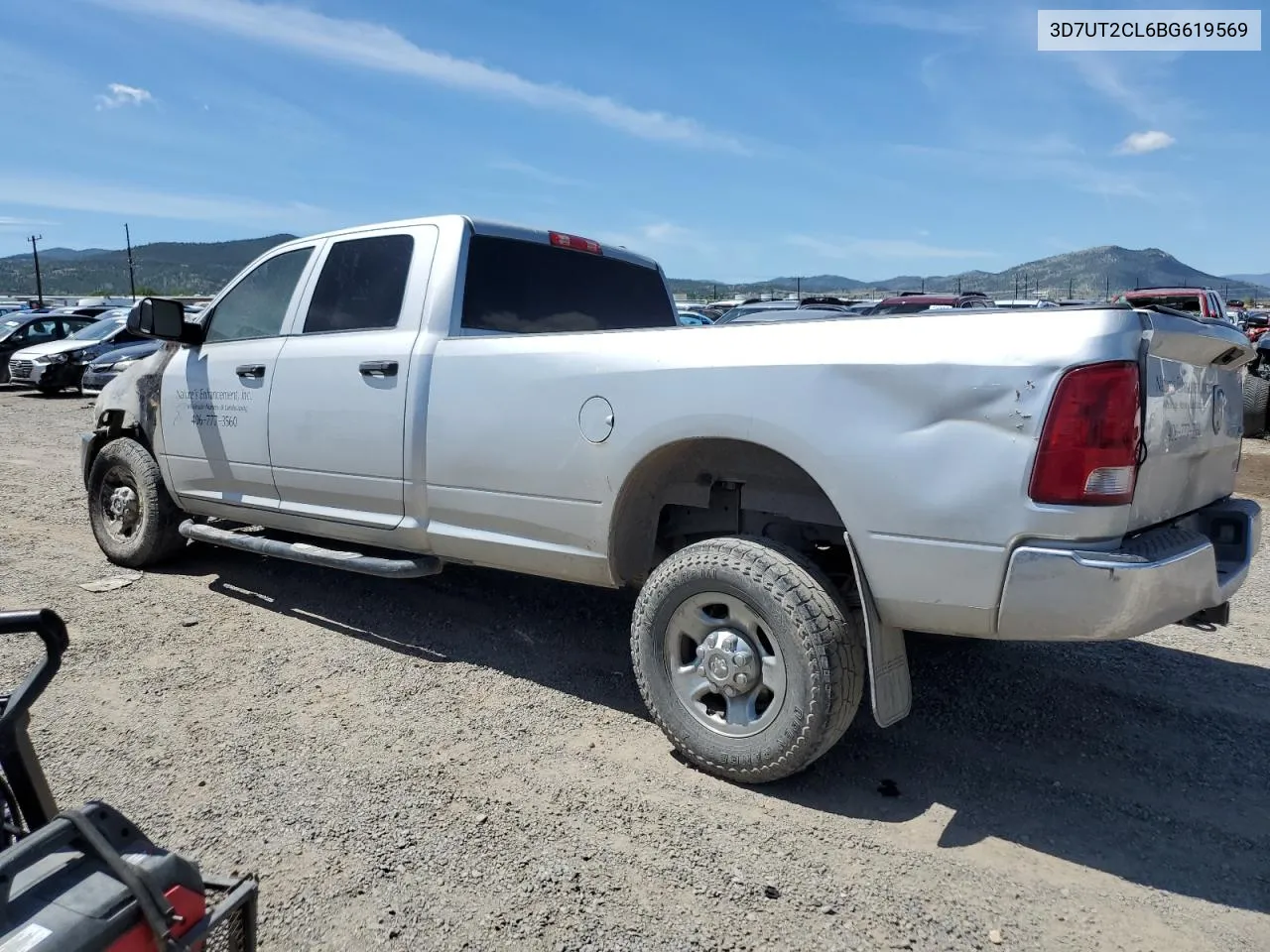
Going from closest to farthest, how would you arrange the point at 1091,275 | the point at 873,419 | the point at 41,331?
the point at 873,419
the point at 41,331
the point at 1091,275

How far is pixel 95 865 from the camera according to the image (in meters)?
1.48

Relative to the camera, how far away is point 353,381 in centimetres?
428

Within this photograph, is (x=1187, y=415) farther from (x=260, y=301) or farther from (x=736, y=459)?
(x=260, y=301)

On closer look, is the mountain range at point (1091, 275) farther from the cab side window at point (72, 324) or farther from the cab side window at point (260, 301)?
the cab side window at point (260, 301)

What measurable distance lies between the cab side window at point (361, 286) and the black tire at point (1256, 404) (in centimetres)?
1126

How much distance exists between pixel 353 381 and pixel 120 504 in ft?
8.35

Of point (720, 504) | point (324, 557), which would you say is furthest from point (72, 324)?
point (720, 504)

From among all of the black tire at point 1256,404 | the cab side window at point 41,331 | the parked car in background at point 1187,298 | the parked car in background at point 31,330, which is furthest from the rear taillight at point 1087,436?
the cab side window at point 41,331

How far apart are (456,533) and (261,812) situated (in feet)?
4.53

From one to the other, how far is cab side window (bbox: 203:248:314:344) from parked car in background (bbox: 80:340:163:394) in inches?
511

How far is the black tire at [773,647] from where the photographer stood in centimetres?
295

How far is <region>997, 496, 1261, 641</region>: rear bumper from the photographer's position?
8.27ft

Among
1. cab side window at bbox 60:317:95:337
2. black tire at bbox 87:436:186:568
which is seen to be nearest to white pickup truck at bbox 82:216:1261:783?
black tire at bbox 87:436:186:568

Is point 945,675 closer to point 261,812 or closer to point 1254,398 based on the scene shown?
point 261,812
